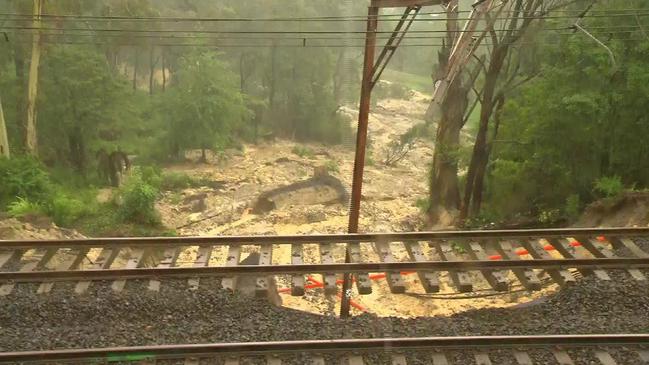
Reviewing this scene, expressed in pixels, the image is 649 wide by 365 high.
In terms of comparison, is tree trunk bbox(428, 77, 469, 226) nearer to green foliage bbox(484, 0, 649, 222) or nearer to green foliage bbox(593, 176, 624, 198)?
green foliage bbox(484, 0, 649, 222)

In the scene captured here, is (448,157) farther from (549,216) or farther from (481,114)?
(549,216)

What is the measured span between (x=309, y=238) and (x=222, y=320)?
2.05 m

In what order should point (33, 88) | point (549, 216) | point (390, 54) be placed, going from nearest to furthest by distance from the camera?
point (390, 54) → point (549, 216) → point (33, 88)

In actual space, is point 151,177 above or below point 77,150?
below

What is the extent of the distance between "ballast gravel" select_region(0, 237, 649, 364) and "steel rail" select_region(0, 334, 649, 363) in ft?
0.47

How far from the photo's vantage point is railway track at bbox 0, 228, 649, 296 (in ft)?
25.0

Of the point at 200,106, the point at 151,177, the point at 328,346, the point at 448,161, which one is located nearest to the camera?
the point at 328,346

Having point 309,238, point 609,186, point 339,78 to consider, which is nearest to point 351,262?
point 309,238

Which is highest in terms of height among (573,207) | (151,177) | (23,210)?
(573,207)

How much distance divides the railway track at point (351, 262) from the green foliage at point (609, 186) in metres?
4.53

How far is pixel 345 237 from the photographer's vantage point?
28.5ft

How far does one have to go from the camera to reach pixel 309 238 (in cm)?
856

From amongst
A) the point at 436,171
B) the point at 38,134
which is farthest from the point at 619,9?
the point at 38,134

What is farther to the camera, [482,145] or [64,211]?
[482,145]
